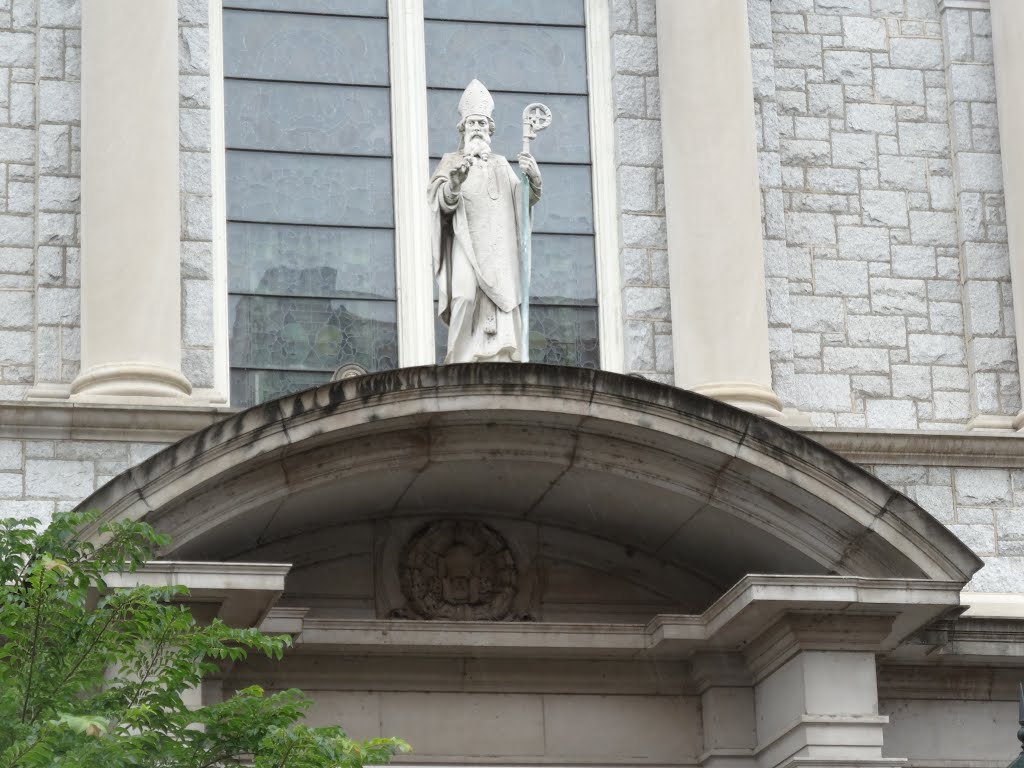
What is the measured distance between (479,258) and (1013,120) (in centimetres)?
455

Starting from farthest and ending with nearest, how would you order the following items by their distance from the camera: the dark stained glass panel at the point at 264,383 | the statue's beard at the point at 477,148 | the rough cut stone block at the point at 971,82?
the rough cut stone block at the point at 971,82 < the dark stained glass panel at the point at 264,383 < the statue's beard at the point at 477,148

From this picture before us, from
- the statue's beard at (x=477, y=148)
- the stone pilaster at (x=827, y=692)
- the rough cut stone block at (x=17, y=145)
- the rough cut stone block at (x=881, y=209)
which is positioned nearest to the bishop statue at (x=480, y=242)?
the statue's beard at (x=477, y=148)

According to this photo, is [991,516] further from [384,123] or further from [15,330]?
[15,330]

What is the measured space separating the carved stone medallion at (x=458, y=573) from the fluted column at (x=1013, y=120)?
159 inches

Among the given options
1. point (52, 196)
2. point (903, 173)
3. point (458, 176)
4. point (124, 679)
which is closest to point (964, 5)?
point (903, 173)

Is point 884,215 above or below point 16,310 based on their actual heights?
above

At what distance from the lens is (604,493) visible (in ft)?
46.3

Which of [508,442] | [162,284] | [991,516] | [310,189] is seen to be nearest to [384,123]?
[310,189]

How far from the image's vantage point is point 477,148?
14.4 metres

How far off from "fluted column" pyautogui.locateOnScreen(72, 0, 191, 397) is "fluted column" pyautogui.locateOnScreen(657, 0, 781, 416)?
3230 mm

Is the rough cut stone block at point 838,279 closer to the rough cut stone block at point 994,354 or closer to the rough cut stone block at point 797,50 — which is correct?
the rough cut stone block at point 994,354

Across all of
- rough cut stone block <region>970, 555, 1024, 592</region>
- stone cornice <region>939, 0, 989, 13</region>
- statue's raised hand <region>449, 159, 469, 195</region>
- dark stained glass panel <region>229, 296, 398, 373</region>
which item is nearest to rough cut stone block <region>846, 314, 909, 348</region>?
rough cut stone block <region>970, 555, 1024, 592</region>

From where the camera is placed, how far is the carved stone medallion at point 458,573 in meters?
14.3

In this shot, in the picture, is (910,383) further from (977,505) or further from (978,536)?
(978,536)
